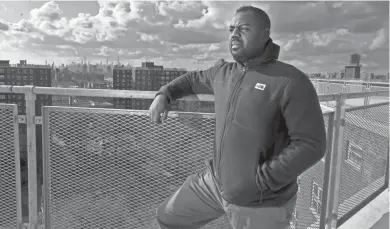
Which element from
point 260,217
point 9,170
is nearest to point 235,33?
point 260,217

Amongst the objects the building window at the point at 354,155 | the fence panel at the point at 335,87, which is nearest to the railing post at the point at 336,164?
the building window at the point at 354,155

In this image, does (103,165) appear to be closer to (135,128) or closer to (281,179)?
(135,128)

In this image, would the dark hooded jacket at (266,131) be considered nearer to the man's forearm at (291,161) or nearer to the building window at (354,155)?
the man's forearm at (291,161)

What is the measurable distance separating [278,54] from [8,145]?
8.18 feet

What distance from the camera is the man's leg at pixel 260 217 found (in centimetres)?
203

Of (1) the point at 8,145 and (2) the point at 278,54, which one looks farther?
(1) the point at 8,145

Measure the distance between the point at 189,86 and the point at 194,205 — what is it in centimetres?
88

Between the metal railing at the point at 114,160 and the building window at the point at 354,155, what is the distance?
31 centimetres

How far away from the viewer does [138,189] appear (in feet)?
10.2

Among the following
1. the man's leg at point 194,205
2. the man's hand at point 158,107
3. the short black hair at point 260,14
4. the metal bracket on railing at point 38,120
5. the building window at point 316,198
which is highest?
the short black hair at point 260,14

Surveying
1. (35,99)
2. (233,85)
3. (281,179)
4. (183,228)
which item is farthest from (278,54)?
(35,99)

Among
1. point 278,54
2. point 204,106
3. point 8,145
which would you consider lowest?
point 8,145

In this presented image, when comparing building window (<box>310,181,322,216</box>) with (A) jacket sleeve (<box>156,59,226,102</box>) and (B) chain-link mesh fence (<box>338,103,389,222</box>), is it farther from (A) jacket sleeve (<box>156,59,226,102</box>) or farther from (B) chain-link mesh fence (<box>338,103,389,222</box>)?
(A) jacket sleeve (<box>156,59,226,102</box>)

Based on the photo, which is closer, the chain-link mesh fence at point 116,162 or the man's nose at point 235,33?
the man's nose at point 235,33
